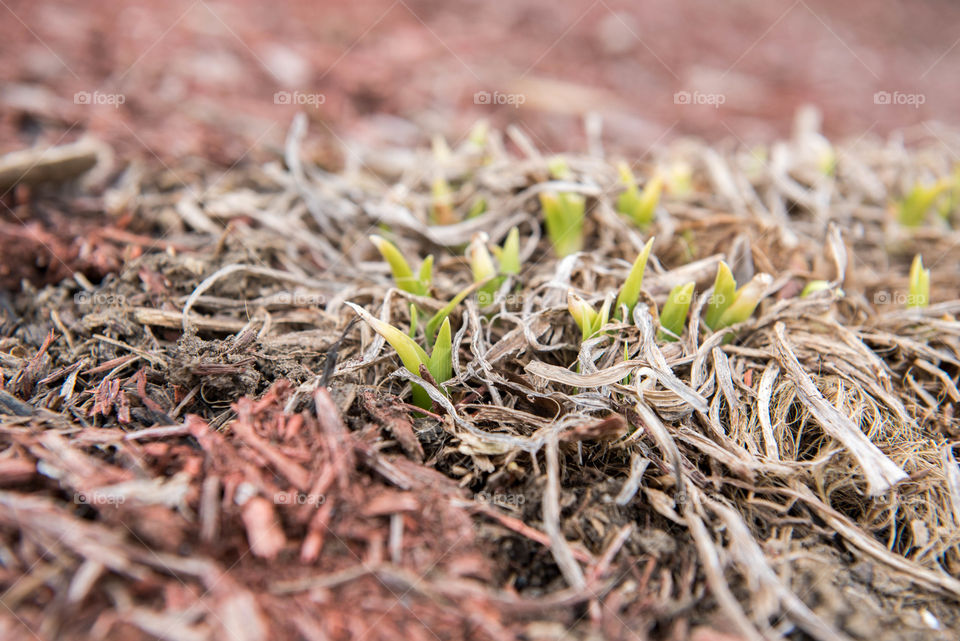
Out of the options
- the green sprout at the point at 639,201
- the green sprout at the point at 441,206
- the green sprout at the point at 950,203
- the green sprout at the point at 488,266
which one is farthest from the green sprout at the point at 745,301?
the green sprout at the point at 950,203

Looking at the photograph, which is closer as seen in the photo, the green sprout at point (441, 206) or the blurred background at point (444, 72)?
the green sprout at point (441, 206)

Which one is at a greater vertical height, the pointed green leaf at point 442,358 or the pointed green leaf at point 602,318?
the pointed green leaf at point 602,318

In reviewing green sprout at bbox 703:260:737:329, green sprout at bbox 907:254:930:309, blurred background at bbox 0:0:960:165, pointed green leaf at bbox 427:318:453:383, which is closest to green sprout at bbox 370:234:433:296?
pointed green leaf at bbox 427:318:453:383

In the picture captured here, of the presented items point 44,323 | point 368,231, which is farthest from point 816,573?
point 44,323

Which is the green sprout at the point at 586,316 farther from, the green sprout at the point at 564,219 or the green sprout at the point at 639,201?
the green sprout at the point at 639,201

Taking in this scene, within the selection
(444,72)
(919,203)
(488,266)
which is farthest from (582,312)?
(444,72)

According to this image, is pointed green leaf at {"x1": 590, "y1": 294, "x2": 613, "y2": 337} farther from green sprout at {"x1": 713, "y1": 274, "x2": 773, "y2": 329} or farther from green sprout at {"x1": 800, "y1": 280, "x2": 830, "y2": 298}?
green sprout at {"x1": 800, "y1": 280, "x2": 830, "y2": 298}
